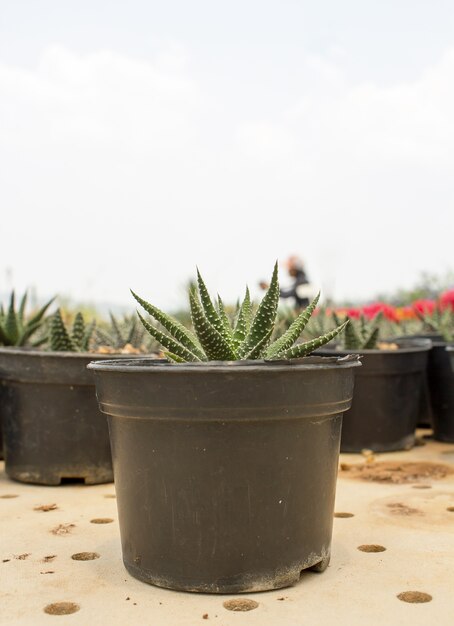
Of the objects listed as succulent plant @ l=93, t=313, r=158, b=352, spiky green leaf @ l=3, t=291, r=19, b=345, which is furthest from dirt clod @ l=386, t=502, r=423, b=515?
spiky green leaf @ l=3, t=291, r=19, b=345

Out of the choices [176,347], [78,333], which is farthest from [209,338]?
[78,333]

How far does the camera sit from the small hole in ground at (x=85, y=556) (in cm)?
216

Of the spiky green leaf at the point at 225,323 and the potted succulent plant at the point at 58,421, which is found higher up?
the spiky green leaf at the point at 225,323

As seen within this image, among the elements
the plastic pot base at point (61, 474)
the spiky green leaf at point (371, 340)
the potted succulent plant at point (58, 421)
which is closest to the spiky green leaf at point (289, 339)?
the potted succulent plant at point (58, 421)

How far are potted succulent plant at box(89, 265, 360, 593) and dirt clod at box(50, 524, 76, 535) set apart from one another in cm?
52

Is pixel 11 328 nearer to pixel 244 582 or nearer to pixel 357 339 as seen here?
pixel 357 339

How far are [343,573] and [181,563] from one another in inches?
17.1

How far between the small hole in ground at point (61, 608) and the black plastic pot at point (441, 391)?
122 inches

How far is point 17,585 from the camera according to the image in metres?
1.93

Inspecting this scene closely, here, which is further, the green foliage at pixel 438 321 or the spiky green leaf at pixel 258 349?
the green foliage at pixel 438 321

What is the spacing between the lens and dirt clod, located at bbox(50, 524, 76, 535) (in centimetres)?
243

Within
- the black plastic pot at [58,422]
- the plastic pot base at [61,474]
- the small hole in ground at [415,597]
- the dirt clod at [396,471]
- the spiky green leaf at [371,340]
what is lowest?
the dirt clod at [396,471]

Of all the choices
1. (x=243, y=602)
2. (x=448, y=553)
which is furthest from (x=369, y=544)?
(x=243, y=602)

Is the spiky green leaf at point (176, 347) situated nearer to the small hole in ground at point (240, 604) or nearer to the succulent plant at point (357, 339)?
the small hole in ground at point (240, 604)
